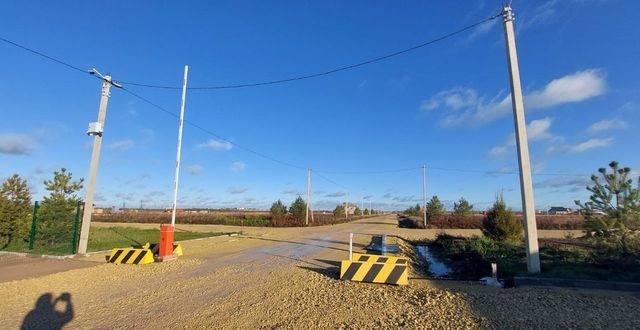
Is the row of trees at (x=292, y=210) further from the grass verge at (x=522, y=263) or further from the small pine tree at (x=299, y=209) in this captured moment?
the grass verge at (x=522, y=263)

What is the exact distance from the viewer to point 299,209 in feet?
164

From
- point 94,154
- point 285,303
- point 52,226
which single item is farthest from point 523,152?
point 52,226

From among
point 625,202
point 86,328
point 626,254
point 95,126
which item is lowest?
point 86,328

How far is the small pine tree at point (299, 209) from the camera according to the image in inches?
1947

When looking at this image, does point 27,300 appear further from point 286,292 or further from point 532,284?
point 532,284

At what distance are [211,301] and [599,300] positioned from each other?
7.45 meters

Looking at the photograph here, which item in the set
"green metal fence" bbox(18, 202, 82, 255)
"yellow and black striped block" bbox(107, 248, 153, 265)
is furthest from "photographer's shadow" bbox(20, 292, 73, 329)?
"green metal fence" bbox(18, 202, 82, 255)

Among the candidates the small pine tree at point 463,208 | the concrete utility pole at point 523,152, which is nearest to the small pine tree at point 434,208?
the small pine tree at point 463,208

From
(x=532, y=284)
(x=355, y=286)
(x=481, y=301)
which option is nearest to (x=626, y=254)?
(x=532, y=284)

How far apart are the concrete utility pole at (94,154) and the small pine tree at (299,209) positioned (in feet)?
115

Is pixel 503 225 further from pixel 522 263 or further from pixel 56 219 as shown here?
pixel 56 219

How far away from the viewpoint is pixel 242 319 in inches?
247

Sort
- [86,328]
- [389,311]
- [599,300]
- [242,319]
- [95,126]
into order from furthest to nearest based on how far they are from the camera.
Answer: [95,126] < [599,300] < [389,311] < [242,319] < [86,328]

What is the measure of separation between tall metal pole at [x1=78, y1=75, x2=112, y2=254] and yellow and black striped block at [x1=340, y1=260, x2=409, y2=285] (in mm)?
10225
